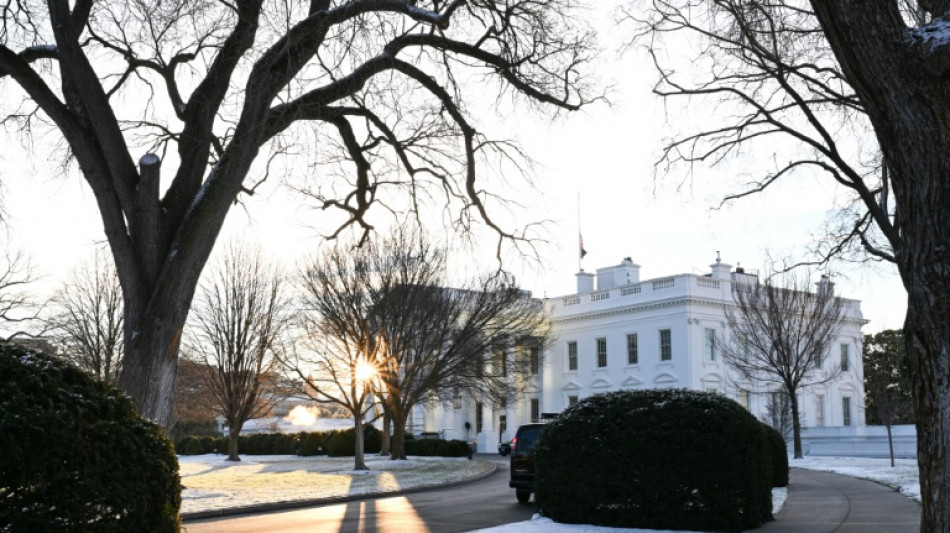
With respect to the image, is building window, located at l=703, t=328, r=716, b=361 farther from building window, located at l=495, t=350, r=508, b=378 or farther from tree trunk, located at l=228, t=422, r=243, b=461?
tree trunk, located at l=228, t=422, r=243, b=461

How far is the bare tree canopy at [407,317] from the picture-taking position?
1535 inches

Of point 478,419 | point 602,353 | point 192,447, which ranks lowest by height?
point 192,447

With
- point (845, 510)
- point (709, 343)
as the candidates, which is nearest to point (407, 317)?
point (845, 510)

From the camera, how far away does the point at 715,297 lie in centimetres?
6169

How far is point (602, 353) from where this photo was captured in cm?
6712

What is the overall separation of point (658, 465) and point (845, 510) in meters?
6.02

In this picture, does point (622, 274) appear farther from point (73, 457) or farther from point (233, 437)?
point (73, 457)

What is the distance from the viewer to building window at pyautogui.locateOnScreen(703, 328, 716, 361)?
61.5m

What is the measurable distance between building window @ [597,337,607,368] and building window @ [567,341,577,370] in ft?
7.36

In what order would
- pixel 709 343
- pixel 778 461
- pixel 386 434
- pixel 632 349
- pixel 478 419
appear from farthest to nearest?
pixel 478 419
pixel 632 349
pixel 709 343
pixel 386 434
pixel 778 461

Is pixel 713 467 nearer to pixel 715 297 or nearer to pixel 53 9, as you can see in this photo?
pixel 53 9

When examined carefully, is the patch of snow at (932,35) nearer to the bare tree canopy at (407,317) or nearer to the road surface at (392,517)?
the road surface at (392,517)

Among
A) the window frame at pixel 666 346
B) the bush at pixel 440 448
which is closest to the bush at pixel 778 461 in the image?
the bush at pixel 440 448

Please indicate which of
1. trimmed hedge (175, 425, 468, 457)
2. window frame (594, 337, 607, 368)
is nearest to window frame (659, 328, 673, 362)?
window frame (594, 337, 607, 368)
